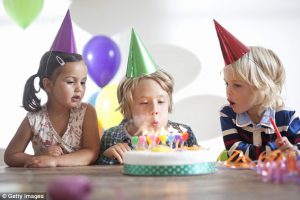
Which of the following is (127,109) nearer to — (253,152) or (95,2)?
(253,152)

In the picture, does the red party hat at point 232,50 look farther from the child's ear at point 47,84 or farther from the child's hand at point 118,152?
the child's ear at point 47,84

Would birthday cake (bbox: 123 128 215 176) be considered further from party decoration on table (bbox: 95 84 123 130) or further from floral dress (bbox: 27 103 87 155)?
party decoration on table (bbox: 95 84 123 130)

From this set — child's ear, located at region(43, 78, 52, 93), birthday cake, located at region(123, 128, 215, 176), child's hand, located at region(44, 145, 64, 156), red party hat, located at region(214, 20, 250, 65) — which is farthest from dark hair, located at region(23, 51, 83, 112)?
birthday cake, located at region(123, 128, 215, 176)

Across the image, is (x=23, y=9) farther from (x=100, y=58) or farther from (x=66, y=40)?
(x=66, y=40)

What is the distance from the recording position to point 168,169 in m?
1.03

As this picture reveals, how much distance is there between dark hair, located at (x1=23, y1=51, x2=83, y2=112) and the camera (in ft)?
5.37

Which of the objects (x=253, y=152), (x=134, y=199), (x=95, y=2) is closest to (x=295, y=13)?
(x=95, y=2)

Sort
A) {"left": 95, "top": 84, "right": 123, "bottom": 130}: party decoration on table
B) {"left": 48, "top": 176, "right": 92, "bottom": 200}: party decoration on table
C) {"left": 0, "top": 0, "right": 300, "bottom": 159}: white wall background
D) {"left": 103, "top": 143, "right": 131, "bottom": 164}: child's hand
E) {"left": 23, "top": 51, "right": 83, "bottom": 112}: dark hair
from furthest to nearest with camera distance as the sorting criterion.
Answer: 1. {"left": 0, "top": 0, "right": 300, "bottom": 159}: white wall background
2. {"left": 95, "top": 84, "right": 123, "bottom": 130}: party decoration on table
3. {"left": 23, "top": 51, "right": 83, "bottom": 112}: dark hair
4. {"left": 103, "top": 143, "right": 131, "bottom": 164}: child's hand
5. {"left": 48, "top": 176, "right": 92, "bottom": 200}: party decoration on table

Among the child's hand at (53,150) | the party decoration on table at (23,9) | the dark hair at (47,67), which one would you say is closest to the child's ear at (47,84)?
the dark hair at (47,67)

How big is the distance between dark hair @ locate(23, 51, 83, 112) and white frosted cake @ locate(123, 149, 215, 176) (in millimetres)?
691

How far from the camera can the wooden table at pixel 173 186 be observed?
748 millimetres

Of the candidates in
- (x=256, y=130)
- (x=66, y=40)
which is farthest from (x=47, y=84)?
(x=256, y=130)

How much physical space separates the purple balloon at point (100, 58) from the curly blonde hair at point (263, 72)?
879 millimetres

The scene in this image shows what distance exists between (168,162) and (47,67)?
82cm
